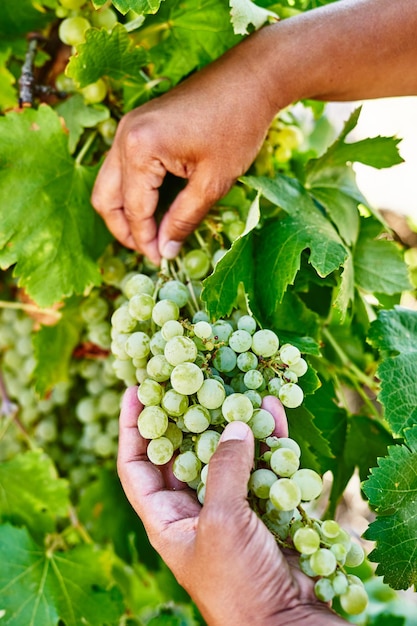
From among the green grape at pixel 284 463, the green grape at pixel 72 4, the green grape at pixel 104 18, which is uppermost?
the green grape at pixel 72 4

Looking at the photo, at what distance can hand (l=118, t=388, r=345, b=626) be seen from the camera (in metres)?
0.52

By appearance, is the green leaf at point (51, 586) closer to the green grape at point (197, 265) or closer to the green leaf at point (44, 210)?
the green leaf at point (44, 210)

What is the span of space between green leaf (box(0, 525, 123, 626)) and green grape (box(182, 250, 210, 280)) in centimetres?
53

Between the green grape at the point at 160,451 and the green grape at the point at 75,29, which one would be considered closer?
the green grape at the point at 160,451

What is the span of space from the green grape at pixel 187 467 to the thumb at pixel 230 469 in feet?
0.23

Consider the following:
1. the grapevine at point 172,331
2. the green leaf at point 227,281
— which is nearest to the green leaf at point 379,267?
the grapevine at point 172,331

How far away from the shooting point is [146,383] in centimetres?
68

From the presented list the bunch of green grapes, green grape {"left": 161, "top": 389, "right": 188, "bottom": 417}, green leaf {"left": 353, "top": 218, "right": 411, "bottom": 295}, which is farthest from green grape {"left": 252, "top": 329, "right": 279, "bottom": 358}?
green leaf {"left": 353, "top": 218, "right": 411, "bottom": 295}

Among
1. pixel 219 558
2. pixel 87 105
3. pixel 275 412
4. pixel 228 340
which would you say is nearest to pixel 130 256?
pixel 87 105

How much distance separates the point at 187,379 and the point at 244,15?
0.50 metres

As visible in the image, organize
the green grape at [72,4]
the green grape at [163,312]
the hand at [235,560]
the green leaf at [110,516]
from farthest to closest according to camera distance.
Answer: the green leaf at [110,516] → the green grape at [72,4] → the green grape at [163,312] → the hand at [235,560]

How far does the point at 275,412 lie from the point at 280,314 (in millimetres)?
238

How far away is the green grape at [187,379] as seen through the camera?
629mm

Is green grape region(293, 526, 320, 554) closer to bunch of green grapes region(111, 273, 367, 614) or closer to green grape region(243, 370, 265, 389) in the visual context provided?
bunch of green grapes region(111, 273, 367, 614)
